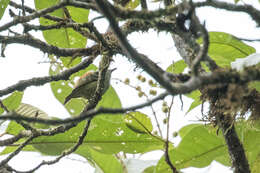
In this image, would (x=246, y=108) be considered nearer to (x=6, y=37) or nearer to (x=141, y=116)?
(x=141, y=116)

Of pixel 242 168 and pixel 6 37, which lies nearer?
pixel 242 168

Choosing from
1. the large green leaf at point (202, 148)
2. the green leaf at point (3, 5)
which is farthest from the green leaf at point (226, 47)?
the green leaf at point (3, 5)

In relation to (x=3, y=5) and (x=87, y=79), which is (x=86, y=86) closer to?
(x=87, y=79)

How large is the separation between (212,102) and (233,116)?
92 mm

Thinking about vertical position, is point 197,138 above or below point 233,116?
below

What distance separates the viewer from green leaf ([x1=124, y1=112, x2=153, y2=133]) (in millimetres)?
1784

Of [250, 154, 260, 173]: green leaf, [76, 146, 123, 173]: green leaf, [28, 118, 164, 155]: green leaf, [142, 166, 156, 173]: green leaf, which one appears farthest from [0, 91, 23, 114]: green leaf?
[250, 154, 260, 173]: green leaf

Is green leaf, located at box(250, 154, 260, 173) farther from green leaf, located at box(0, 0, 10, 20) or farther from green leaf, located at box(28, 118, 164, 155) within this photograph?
green leaf, located at box(0, 0, 10, 20)

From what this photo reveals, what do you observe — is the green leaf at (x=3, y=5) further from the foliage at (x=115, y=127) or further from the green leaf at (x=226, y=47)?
the green leaf at (x=226, y=47)

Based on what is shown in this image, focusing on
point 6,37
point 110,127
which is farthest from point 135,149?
point 6,37

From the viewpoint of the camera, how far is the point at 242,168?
141cm

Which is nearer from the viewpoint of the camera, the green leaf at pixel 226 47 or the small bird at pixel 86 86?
the green leaf at pixel 226 47

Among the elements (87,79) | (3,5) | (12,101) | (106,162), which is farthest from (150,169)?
(3,5)

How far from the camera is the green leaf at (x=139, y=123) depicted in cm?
178
